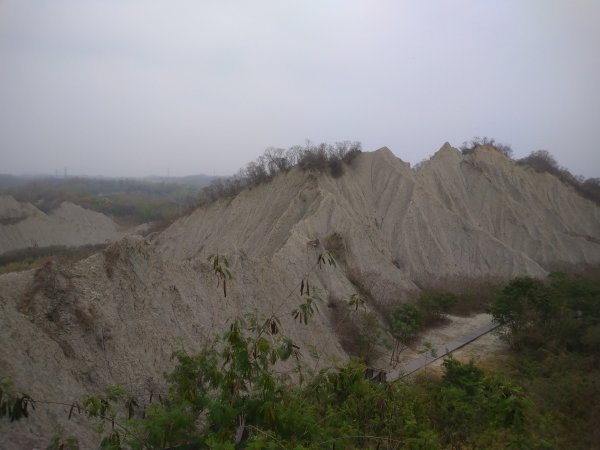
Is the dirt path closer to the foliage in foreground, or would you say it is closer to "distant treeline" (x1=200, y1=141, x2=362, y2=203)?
the foliage in foreground

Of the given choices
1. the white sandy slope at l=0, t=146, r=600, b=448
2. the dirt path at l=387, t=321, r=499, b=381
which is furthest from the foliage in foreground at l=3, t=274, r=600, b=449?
the dirt path at l=387, t=321, r=499, b=381

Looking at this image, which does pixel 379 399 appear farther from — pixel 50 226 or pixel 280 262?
pixel 50 226

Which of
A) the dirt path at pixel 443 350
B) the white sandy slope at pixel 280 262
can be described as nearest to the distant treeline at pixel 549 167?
the white sandy slope at pixel 280 262

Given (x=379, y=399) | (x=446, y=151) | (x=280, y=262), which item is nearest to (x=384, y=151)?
(x=446, y=151)

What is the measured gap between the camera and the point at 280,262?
15.1 metres

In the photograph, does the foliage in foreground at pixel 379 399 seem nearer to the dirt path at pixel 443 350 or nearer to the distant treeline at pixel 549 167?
the dirt path at pixel 443 350

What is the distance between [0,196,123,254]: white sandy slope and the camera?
3584cm

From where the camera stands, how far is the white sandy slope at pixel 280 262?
7.84 meters

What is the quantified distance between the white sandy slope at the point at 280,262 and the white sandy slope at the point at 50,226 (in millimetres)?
14870

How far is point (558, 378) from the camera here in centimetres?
1029

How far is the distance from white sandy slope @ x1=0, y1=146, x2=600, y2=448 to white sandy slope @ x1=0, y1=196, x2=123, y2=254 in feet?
48.8

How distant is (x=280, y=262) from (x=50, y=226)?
32.7m

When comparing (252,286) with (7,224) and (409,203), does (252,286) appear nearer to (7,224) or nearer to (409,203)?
(409,203)

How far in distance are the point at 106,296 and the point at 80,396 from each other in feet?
7.66
